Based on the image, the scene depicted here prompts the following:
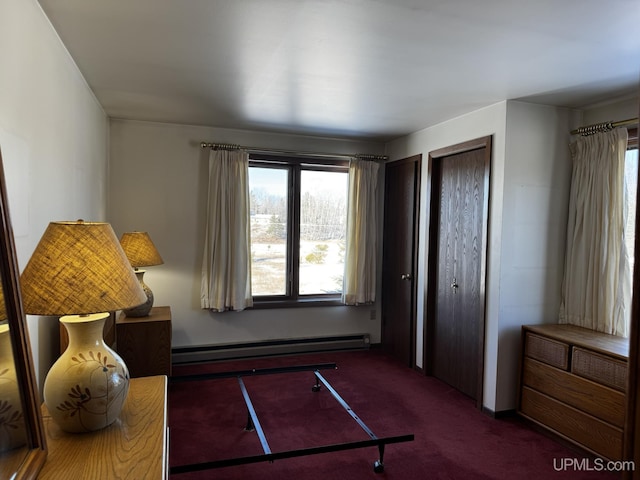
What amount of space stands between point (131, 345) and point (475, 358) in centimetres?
276

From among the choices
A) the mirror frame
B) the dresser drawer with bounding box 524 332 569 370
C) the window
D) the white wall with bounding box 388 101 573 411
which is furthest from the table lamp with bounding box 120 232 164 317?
the dresser drawer with bounding box 524 332 569 370

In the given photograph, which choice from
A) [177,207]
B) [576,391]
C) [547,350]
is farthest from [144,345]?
[576,391]

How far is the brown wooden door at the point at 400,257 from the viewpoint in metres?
4.21

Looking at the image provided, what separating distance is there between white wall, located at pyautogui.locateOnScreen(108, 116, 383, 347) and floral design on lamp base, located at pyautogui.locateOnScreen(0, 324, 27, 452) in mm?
3105

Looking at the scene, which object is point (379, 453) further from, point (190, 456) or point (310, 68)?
point (310, 68)

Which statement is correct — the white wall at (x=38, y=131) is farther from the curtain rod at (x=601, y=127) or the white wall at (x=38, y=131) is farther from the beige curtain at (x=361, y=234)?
the curtain rod at (x=601, y=127)

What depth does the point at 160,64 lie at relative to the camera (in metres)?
2.47

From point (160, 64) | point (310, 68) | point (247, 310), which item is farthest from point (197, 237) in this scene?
point (310, 68)

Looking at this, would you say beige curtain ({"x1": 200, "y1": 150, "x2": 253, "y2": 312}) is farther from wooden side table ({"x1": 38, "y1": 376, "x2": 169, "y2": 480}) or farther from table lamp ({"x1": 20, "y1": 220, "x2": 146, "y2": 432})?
table lamp ({"x1": 20, "y1": 220, "x2": 146, "y2": 432})

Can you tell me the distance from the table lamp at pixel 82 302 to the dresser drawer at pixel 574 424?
8.73 ft

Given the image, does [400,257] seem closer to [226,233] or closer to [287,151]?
[287,151]

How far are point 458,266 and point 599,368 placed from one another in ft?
4.34

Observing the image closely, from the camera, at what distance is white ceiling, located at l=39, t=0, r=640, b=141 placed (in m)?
1.78

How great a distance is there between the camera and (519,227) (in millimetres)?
3080
